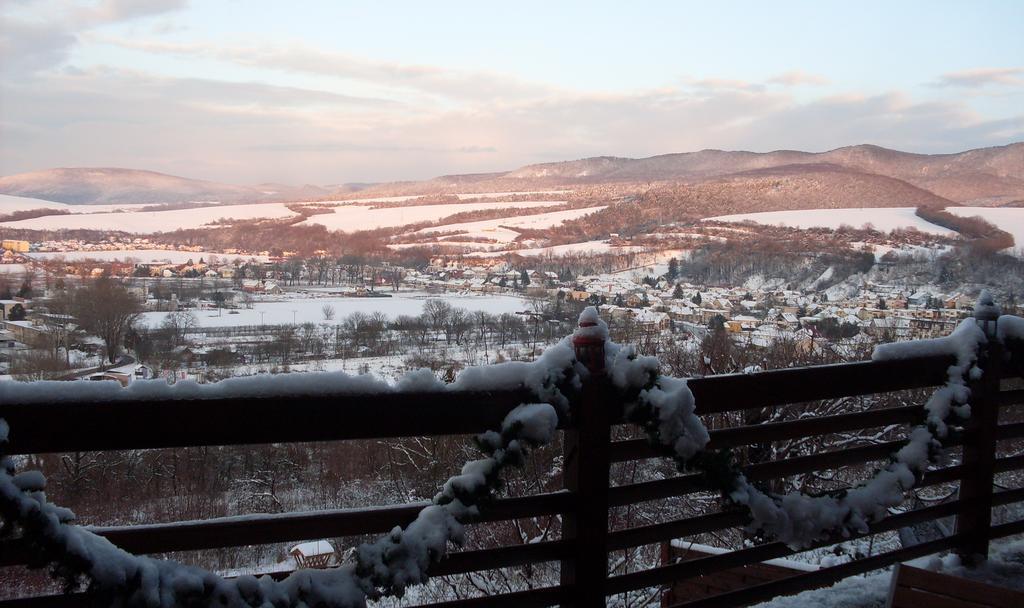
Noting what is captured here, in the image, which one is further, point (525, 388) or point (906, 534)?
point (906, 534)

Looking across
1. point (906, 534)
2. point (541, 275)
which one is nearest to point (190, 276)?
point (541, 275)

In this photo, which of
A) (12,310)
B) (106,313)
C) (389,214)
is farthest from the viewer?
(389,214)

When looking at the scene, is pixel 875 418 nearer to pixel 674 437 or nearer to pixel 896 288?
pixel 674 437

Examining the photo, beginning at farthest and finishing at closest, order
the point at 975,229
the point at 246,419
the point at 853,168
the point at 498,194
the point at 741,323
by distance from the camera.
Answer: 1. the point at 498,194
2. the point at 853,168
3. the point at 975,229
4. the point at 741,323
5. the point at 246,419

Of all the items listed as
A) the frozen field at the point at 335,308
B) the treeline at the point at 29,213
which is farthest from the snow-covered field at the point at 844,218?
the treeline at the point at 29,213

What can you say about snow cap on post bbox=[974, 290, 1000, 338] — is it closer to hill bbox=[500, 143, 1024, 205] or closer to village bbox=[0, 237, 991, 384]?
village bbox=[0, 237, 991, 384]

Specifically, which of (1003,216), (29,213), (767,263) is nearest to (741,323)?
(767,263)

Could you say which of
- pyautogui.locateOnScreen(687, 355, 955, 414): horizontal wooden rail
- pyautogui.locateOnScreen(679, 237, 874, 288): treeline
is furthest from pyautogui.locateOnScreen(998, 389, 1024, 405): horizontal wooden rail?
pyautogui.locateOnScreen(679, 237, 874, 288): treeline

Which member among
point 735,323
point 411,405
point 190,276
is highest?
point 411,405

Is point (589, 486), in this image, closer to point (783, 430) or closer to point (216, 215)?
point (783, 430)
